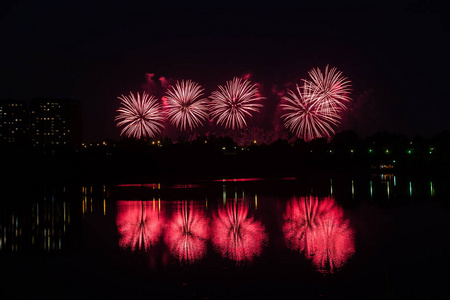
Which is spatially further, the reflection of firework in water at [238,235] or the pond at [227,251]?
the reflection of firework in water at [238,235]

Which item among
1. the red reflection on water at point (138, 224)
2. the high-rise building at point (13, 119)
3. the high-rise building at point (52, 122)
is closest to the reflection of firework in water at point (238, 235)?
the red reflection on water at point (138, 224)

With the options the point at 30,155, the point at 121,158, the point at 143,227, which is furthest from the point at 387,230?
the point at 121,158

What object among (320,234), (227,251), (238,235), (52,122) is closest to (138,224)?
(238,235)

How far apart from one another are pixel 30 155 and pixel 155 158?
18.7m

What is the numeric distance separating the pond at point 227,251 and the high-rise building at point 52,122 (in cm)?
16016

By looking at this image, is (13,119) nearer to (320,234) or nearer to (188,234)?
(188,234)

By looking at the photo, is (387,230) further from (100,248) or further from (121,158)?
(121,158)

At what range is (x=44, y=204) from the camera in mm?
24375

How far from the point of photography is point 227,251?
12273mm

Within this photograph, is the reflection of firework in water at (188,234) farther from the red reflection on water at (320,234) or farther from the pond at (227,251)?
the red reflection on water at (320,234)

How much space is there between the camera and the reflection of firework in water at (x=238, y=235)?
12148 mm

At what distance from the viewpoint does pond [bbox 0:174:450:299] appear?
918 centimetres

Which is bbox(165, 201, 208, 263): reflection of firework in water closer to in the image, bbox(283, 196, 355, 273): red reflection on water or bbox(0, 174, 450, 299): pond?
bbox(0, 174, 450, 299): pond

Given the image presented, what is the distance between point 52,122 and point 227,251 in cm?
17244
